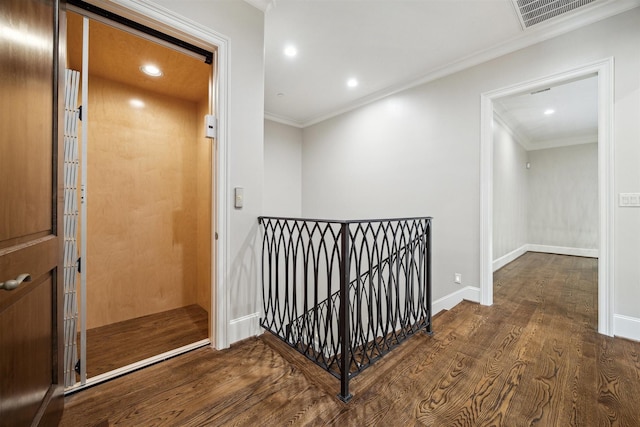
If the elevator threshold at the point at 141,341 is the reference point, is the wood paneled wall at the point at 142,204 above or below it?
above

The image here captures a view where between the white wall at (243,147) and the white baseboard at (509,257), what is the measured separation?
4.25 m

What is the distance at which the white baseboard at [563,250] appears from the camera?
570 cm

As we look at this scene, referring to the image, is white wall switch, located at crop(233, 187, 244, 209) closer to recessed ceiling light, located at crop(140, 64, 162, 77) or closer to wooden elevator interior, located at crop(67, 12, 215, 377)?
wooden elevator interior, located at crop(67, 12, 215, 377)

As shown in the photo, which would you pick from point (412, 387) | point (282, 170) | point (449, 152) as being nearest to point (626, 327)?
point (412, 387)

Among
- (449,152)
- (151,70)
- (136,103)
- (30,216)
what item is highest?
(151,70)

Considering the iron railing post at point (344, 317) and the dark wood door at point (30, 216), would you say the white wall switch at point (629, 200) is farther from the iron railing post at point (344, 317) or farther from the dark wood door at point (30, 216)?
the dark wood door at point (30, 216)

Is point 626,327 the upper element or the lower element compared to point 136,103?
lower

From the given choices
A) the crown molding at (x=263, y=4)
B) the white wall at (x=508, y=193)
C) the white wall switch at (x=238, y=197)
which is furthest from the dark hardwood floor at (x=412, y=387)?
the white wall at (x=508, y=193)

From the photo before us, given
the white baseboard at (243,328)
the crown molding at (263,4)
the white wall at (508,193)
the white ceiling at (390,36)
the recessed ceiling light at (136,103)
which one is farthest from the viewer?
the white wall at (508,193)

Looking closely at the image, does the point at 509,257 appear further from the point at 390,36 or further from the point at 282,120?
the point at 282,120

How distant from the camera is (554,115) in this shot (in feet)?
15.1

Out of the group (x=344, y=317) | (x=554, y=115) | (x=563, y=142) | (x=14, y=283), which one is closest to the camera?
(x=14, y=283)

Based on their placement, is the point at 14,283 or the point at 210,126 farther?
the point at 210,126

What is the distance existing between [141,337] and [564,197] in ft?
26.5
